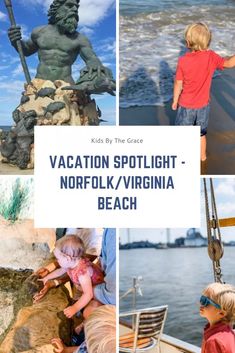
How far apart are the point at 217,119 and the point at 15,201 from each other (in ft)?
2.68

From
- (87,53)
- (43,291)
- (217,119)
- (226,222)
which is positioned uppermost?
(87,53)

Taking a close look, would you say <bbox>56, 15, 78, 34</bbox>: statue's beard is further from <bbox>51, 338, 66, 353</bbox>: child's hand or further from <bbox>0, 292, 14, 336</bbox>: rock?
<bbox>51, 338, 66, 353</bbox>: child's hand

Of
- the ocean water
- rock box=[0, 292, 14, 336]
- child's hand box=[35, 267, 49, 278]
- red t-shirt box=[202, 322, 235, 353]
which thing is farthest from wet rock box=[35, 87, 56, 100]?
red t-shirt box=[202, 322, 235, 353]

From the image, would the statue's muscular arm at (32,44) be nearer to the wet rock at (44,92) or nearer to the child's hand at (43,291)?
the wet rock at (44,92)

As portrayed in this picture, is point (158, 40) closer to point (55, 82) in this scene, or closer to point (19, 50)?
point (55, 82)

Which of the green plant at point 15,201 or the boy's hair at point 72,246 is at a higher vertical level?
the green plant at point 15,201

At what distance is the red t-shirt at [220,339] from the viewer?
2.18 m

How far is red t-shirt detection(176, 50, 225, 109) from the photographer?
227 centimetres

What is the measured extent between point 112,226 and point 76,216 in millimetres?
137

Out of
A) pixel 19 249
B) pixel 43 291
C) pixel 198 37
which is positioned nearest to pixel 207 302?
pixel 43 291

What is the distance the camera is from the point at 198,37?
2.28 meters

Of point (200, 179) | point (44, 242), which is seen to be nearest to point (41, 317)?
point (44, 242)

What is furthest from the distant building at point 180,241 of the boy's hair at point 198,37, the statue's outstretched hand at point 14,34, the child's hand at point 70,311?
the statue's outstretched hand at point 14,34

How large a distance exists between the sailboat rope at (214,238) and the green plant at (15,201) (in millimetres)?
668
